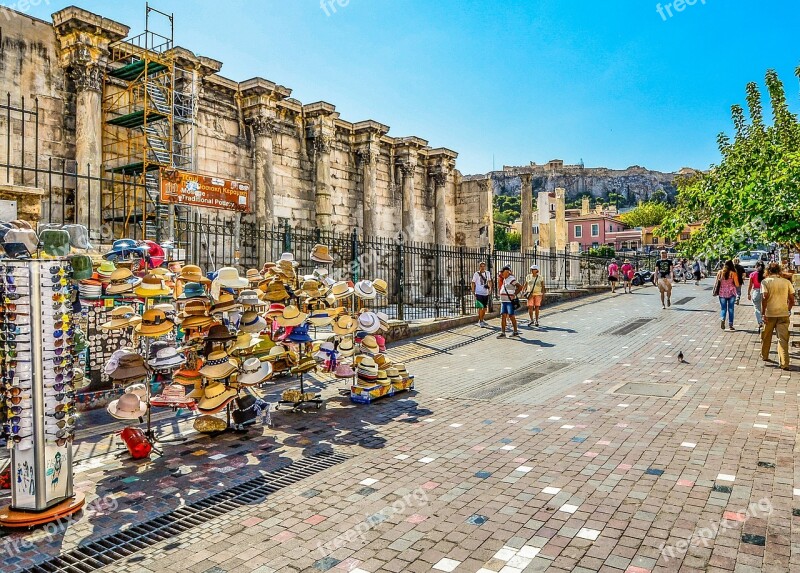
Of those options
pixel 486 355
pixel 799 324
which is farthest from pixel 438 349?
pixel 799 324

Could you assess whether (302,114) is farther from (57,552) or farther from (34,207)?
(57,552)

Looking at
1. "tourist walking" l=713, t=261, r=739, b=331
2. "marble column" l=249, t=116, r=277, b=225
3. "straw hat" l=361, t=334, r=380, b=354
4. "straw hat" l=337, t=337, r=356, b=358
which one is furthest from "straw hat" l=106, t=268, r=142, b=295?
"marble column" l=249, t=116, r=277, b=225

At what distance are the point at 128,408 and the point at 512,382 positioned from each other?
6.17 m

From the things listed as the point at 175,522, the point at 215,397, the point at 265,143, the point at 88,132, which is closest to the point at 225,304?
the point at 215,397

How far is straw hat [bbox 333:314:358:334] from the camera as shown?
8352 millimetres

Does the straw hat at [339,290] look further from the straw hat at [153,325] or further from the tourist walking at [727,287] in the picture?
the tourist walking at [727,287]

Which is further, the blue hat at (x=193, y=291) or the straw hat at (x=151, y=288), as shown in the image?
the blue hat at (x=193, y=291)

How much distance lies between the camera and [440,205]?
29.4 metres

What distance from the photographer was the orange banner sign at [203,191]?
1527cm

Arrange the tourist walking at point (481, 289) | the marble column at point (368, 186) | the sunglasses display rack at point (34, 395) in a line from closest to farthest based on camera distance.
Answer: the sunglasses display rack at point (34, 395)
the tourist walking at point (481, 289)
the marble column at point (368, 186)

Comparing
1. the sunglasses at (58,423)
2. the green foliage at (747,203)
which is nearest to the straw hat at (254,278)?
the sunglasses at (58,423)

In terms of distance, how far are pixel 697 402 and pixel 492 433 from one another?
3.30 meters

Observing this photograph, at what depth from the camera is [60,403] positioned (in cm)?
460

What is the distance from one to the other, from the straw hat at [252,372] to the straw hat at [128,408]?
3.65 ft
